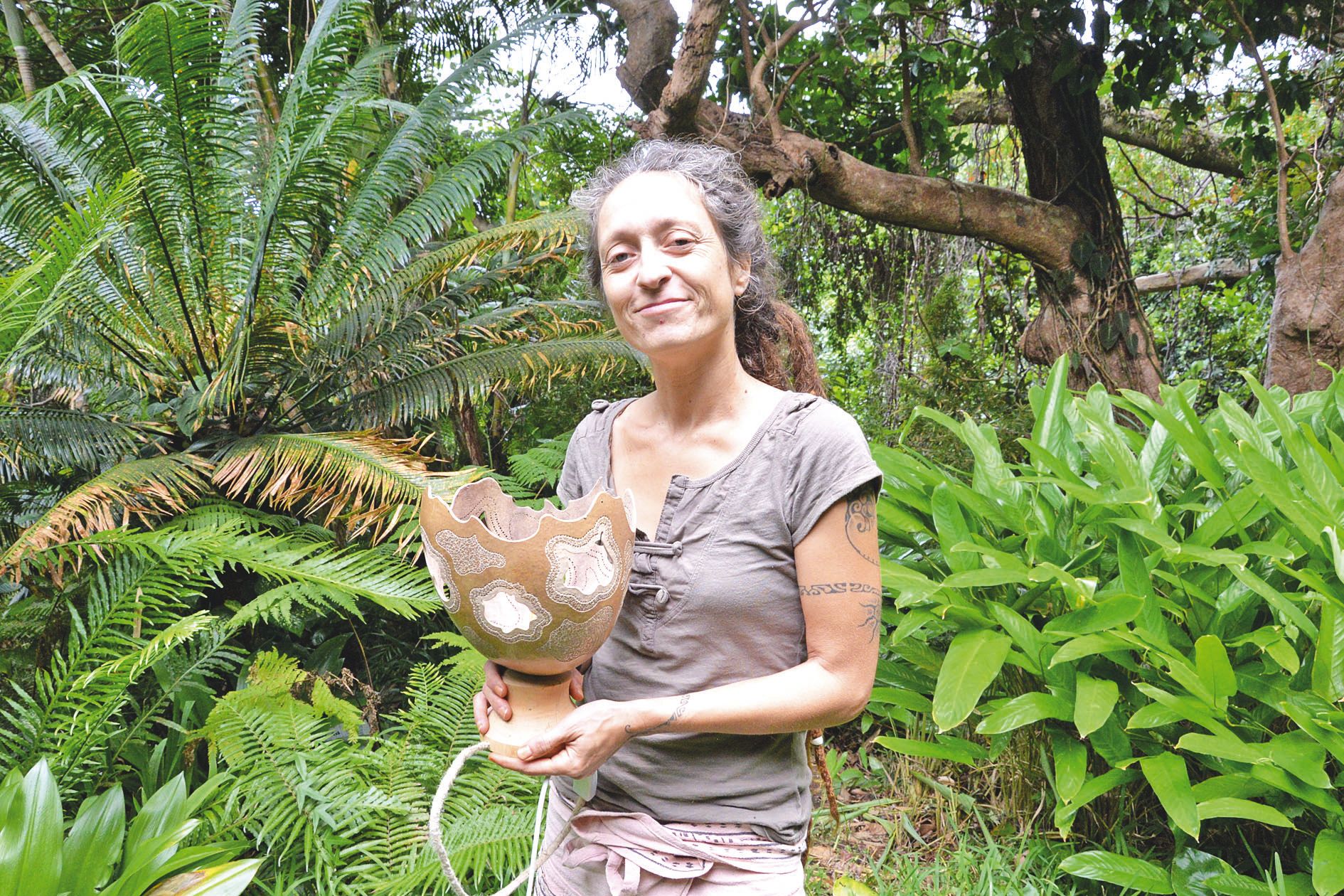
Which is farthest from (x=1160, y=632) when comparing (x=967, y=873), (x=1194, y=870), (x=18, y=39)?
(x=18, y=39)

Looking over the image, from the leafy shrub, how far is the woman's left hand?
123cm

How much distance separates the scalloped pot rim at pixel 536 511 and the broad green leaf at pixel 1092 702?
127 centimetres

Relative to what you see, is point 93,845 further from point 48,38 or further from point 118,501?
point 48,38

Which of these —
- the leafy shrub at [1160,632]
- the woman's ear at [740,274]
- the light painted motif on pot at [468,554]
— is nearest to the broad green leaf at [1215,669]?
the leafy shrub at [1160,632]

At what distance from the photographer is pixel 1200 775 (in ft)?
7.02

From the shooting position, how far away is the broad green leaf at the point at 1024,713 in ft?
6.49

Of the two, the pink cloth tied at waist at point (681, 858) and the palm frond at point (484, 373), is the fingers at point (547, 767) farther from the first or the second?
the palm frond at point (484, 373)

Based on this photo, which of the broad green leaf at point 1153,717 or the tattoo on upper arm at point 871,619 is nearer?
the tattoo on upper arm at point 871,619

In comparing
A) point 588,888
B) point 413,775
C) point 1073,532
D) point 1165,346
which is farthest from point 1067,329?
point 588,888

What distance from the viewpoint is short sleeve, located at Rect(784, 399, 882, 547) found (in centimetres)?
95

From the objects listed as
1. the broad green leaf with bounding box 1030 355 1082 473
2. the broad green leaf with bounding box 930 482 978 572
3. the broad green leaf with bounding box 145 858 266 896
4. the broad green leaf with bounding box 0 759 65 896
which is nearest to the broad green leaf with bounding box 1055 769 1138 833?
the broad green leaf with bounding box 930 482 978 572

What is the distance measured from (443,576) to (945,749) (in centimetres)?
170

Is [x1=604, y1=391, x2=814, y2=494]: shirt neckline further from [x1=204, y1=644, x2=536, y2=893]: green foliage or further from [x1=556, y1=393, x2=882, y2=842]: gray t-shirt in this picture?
[x1=204, y1=644, x2=536, y2=893]: green foliage

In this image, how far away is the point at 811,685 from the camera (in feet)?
3.08
